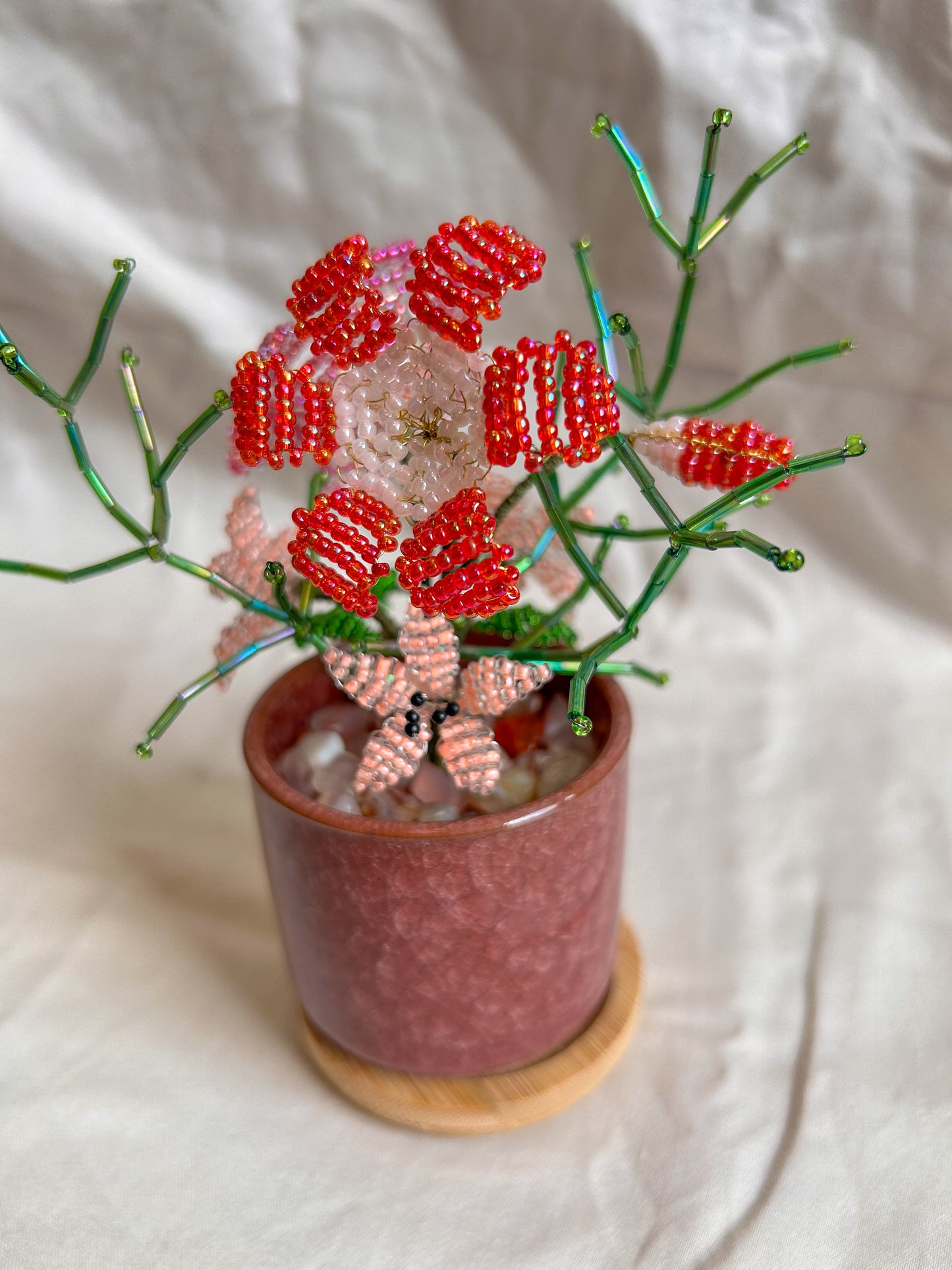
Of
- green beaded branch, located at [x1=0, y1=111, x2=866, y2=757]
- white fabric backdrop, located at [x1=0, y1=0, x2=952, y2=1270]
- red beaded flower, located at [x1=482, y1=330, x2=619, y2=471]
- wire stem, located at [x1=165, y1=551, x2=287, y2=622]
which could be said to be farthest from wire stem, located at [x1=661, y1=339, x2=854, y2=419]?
white fabric backdrop, located at [x1=0, y1=0, x2=952, y2=1270]

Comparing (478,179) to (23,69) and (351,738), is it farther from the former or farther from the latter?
(351,738)

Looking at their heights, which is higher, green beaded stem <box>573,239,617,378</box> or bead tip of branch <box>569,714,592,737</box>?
green beaded stem <box>573,239,617,378</box>

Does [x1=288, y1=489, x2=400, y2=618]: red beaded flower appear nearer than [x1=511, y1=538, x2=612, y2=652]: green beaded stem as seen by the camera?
Yes

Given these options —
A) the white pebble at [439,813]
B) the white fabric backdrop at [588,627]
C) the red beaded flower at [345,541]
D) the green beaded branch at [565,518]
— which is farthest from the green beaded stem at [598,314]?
the white fabric backdrop at [588,627]

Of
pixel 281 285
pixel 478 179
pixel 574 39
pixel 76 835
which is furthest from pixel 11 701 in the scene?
pixel 574 39

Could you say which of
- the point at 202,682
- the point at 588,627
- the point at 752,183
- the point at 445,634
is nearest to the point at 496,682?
the point at 445,634

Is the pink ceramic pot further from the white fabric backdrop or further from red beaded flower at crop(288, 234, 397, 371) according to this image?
red beaded flower at crop(288, 234, 397, 371)
